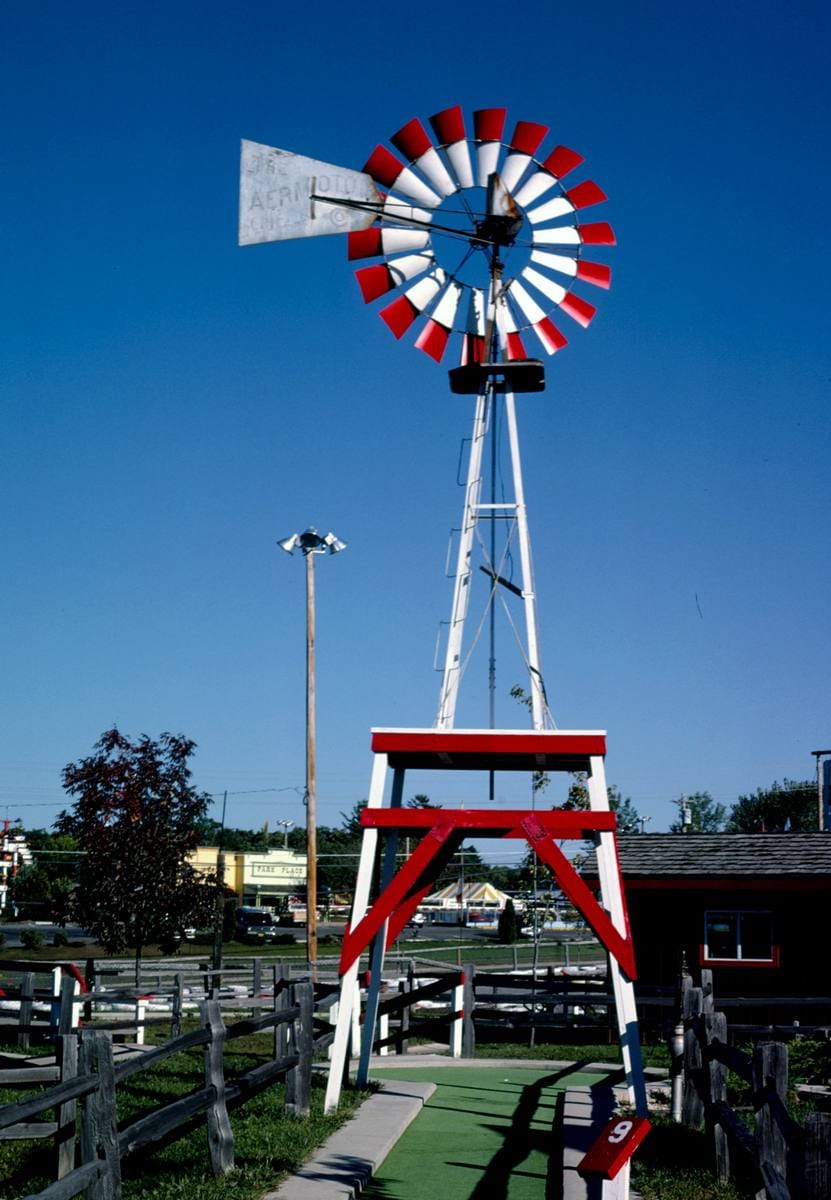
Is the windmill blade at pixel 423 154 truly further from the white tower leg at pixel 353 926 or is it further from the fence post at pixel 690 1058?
the fence post at pixel 690 1058

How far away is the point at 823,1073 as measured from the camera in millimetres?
16453

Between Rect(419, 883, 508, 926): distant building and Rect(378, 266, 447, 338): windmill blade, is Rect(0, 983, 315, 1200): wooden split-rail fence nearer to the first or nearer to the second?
Rect(378, 266, 447, 338): windmill blade

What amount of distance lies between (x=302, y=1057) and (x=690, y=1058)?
3615 mm

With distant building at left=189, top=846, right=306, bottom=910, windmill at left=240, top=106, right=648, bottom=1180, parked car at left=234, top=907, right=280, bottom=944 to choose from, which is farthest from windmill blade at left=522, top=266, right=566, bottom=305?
distant building at left=189, top=846, right=306, bottom=910

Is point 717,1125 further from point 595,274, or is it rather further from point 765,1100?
point 595,274

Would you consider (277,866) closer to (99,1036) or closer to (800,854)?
(800,854)

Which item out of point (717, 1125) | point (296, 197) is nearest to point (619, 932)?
point (717, 1125)

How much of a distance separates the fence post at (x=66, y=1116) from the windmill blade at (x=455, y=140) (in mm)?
8984

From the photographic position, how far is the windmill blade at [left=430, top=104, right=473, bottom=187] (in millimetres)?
13648

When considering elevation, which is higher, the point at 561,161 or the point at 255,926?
the point at 561,161

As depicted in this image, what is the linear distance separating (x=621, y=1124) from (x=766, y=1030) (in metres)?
8.17

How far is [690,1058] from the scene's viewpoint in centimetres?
1270

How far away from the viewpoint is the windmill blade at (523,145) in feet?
45.9

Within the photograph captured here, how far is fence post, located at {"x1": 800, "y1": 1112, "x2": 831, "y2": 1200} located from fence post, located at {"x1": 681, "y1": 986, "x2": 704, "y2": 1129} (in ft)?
23.6
